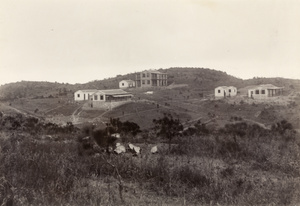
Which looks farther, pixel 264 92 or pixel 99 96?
pixel 264 92

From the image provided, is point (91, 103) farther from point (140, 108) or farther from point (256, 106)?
point (256, 106)

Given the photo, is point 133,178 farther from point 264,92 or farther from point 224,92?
point 224,92

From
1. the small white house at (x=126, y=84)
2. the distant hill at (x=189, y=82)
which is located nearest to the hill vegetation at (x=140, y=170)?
the distant hill at (x=189, y=82)

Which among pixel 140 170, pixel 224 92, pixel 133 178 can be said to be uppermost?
pixel 224 92

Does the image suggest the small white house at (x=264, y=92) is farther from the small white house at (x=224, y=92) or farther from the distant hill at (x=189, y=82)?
the small white house at (x=224, y=92)

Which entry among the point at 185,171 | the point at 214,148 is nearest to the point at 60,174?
the point at 185,171

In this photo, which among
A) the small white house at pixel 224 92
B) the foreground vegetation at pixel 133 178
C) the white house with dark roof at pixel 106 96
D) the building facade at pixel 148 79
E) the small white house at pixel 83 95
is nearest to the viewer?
the foreground vegetation at pixel 133 178

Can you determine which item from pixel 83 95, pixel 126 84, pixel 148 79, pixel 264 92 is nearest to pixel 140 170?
pixel 83 95

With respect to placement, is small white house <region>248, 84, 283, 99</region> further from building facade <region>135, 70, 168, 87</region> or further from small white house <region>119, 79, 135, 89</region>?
small white house <region>119, 79, 135, 89</region>

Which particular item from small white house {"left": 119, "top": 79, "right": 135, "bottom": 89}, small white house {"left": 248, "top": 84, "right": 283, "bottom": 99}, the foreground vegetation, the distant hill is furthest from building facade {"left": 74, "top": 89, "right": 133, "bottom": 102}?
the foreground vegetation
